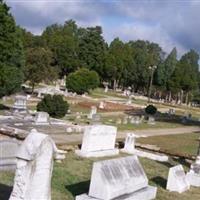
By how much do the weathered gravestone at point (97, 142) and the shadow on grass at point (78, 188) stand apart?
5.87 meters

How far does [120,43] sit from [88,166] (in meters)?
98.1

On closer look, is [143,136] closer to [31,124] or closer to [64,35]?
[31,124]

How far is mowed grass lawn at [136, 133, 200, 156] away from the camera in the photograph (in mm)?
28172

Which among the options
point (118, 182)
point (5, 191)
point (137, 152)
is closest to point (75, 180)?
point (118, 182)

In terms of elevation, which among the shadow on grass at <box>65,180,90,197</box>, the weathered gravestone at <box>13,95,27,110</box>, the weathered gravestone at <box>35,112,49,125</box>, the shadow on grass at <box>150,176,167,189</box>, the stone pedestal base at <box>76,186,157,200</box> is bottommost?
the shadow on grass at <box>150,176,167,189</box>

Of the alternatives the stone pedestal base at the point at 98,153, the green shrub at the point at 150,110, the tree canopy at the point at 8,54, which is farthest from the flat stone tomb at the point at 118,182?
the green shrub at the point at 150,110

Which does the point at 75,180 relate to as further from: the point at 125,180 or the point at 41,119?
the point at 41,119

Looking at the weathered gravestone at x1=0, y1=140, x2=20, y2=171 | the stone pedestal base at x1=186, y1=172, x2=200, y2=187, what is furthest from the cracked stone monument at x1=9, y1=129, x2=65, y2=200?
the stone pedestal base at x1=186, y1=172, x2=200, y2=187

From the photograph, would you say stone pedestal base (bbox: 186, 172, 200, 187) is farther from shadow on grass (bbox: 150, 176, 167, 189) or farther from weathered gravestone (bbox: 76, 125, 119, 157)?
weathered gravestone (bbox: 76, 125, 119, 157)

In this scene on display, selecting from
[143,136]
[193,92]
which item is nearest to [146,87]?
[193,92]

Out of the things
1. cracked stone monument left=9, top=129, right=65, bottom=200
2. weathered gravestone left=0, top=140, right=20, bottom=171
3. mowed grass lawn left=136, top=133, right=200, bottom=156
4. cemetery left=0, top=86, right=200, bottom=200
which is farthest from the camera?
mowed grass lawn left=136, top=133, right=200, bottom=156

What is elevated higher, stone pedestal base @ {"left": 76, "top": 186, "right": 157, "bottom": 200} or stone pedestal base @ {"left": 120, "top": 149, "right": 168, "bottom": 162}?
stone pedestal base @ {"left": 76, "top": 186, "right": 157, "bottom": 200}

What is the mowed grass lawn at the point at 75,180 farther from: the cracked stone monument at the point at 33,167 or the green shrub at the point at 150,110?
the green shrub at the point at 150,110

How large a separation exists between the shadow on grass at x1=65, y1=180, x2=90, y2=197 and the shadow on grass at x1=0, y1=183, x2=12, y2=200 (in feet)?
5.86
